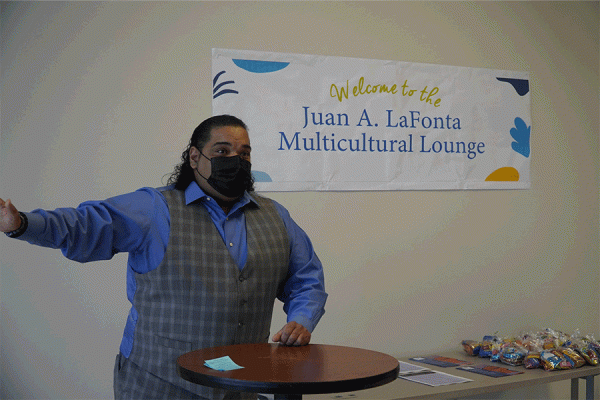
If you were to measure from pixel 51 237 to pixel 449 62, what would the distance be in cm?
293

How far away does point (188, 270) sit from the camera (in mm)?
2045

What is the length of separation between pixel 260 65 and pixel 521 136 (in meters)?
1.87

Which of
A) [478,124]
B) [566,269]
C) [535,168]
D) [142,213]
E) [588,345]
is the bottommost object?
[588,345]

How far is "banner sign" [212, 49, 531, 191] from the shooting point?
3.50 m

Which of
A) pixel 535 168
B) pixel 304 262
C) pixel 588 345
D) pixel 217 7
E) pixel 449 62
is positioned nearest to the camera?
pixel 304 262

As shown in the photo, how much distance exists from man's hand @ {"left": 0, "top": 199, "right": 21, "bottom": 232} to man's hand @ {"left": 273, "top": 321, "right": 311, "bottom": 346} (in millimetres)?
849

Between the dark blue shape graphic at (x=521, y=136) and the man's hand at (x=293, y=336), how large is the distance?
105 inches

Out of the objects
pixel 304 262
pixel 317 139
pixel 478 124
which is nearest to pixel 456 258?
pixel 478 124

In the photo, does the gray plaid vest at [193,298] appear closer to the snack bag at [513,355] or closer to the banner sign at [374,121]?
the banner sign at [374,121]

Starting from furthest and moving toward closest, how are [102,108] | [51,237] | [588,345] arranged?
[588,345] < [102,108] < [51,237]

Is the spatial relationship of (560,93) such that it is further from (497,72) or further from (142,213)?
(142,213)

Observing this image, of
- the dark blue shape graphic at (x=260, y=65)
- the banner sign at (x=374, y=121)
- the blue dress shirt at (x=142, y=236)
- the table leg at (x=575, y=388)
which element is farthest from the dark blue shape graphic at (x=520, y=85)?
the blue dress shirt at (x=142, y=236)

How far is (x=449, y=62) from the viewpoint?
158 inches

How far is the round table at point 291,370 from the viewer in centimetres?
155
